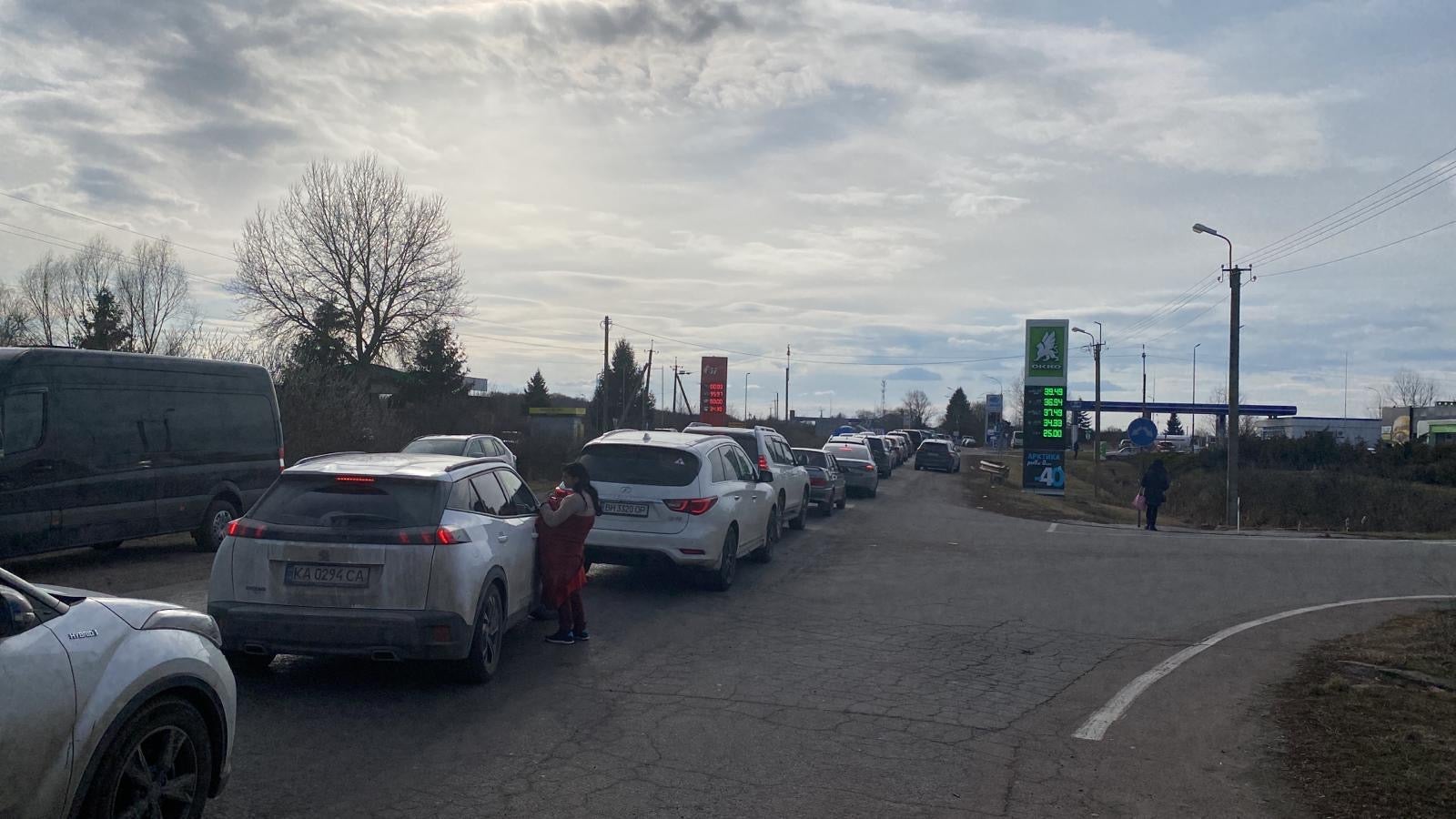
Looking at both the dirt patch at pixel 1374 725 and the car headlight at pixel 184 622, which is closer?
the car headlight at pixel 184 622

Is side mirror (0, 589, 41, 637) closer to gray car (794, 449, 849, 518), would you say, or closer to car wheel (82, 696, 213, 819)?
car wheel (82, 696, 213, 819)

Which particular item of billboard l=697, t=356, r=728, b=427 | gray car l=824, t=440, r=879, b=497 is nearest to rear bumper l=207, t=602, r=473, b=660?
gray car l=824, t=440, r=879, b=497

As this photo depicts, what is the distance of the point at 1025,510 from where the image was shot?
30.3m

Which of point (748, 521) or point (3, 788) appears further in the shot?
point (748, 521)

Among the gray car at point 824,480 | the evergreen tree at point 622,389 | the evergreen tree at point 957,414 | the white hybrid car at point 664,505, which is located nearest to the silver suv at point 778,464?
the white hybrid car at point 664,505

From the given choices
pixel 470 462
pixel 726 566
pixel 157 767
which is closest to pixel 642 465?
pixel 726 566

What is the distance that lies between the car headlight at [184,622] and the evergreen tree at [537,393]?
79.1m

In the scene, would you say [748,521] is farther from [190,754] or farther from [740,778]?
[190,754]

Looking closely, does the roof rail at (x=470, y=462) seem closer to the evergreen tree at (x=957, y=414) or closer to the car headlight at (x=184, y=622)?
the car headlight at (x=184, y=622)

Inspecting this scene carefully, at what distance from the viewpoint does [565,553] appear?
914cm

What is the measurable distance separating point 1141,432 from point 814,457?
9644mm

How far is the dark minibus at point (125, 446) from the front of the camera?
11672 millimetres

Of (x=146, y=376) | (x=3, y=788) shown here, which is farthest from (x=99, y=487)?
(x=3, y=788)

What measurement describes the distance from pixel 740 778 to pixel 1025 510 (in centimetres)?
2579
